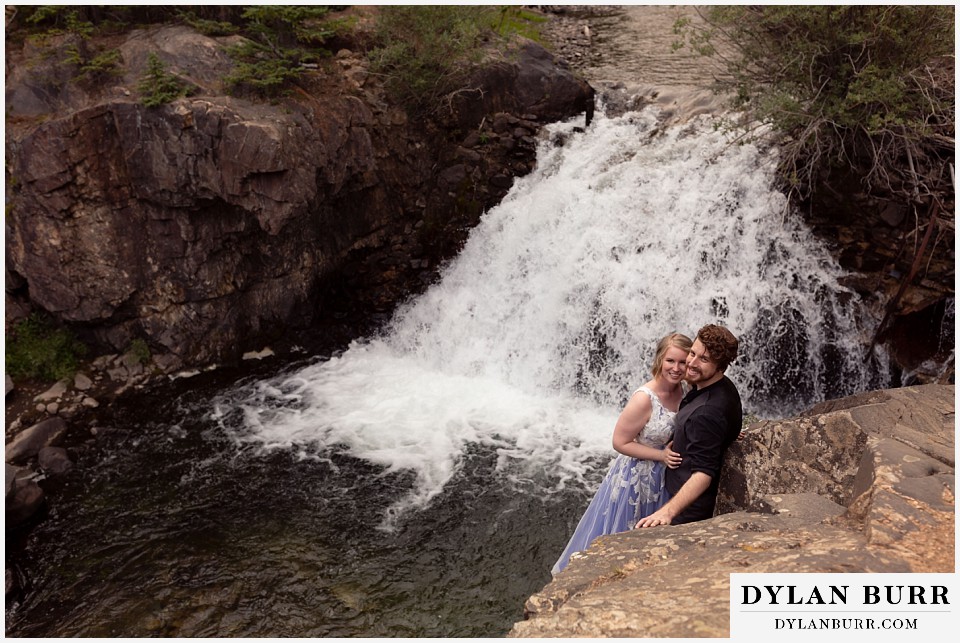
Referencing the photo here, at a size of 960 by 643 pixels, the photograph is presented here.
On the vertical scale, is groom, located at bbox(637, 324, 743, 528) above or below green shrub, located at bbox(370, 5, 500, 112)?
below

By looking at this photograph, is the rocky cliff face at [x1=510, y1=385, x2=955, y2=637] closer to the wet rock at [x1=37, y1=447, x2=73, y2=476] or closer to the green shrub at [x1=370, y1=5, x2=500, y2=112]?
the wet rock at [x1=37, y1=447, x2=73, y2=476]

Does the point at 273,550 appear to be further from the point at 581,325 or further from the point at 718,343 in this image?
the point at 581,325

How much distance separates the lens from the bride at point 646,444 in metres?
4.37

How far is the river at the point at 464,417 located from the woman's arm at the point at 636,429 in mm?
2998

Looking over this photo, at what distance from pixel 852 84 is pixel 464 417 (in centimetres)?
705

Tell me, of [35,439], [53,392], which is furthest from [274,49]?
[35,439]

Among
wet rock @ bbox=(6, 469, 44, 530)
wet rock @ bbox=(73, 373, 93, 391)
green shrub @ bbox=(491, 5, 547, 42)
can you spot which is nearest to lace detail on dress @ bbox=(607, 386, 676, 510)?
wet rock @ bbox=(6, 469, 44, 530)

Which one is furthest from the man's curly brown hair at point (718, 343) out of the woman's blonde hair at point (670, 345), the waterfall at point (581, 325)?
the waterfall at point (581, 325)

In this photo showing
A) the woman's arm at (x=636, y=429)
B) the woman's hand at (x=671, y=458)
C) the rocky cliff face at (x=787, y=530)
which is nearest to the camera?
the rocky cliff face at (x=787, y=530)

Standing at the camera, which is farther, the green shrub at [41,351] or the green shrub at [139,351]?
the green shrub at [139,351]

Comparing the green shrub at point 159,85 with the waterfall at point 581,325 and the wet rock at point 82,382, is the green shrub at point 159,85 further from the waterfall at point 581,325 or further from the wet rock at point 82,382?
the waterfall at point 581,325

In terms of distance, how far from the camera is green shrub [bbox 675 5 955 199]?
28.3 ft

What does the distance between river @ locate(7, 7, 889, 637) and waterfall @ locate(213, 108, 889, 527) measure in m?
0.03

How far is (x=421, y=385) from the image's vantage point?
10.9 metres
